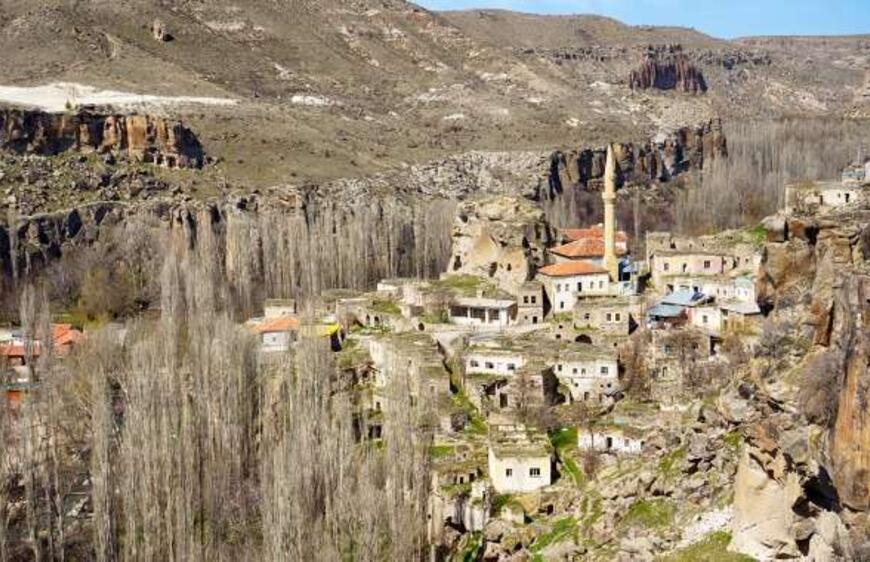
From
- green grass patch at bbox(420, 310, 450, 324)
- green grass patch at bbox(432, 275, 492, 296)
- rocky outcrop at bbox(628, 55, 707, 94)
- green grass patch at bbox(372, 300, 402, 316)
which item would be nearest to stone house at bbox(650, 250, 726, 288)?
green grass patch at bbox(432, 275, 492, 296)

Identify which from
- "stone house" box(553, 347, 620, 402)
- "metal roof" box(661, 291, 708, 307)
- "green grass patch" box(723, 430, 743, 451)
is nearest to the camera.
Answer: "green grass patch" box(723, 430, 743, 451)

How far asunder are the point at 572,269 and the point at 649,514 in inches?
778

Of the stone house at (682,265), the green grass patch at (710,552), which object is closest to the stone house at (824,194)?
the stone house at (682,265)

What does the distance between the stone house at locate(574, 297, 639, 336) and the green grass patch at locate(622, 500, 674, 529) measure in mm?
15196

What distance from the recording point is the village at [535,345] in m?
28.3

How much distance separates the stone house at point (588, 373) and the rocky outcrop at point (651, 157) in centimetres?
A: 4577

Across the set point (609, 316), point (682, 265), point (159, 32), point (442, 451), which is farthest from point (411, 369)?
point (159, 32)

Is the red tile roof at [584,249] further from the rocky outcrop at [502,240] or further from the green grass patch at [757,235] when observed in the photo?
the green grass patch at [757,235]

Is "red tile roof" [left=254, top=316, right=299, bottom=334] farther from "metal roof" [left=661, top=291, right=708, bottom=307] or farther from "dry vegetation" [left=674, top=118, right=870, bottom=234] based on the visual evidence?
"dry vegetation" [left=674, top=118, right=870, bottom=234]

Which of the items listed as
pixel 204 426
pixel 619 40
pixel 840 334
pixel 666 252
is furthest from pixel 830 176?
pixel 619 40

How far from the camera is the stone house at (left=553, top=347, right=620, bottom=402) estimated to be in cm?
3309

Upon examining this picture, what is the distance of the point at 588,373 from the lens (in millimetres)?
33438

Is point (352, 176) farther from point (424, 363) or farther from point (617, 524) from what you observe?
point (617, 524)

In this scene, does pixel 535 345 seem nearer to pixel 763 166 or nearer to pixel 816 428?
pixel 816 428
